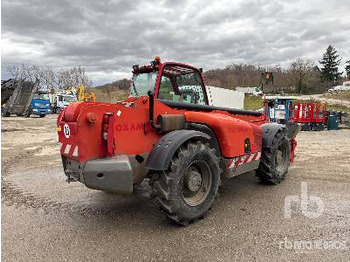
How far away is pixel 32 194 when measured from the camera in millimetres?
5457

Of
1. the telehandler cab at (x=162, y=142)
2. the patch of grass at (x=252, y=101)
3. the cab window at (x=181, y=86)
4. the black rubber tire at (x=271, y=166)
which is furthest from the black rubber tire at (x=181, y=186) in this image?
the patch of grass at (x=252, y=101)

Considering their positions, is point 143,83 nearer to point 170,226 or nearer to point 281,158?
point 170,226

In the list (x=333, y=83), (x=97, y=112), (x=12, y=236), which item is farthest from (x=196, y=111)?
(x=333, y=83)

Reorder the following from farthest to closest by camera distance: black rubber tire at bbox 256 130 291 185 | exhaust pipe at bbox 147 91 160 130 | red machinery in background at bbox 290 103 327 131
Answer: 1. red machinery in background at bbox 290 103 327 131
2. black rubber tire at bbox 256 130 291 185
3. exhaust pipe at bbox 147 91 160 130

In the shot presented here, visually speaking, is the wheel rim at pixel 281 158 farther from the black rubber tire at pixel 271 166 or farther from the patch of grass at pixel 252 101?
the patch of grass at pixel 252 101

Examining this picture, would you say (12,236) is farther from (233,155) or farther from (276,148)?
(276,148)

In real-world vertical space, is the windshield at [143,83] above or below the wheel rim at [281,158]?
above

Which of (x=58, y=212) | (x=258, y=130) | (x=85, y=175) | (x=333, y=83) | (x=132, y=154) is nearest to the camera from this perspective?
(x=85, y=175)

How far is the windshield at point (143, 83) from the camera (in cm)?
464

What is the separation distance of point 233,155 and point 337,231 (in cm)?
159

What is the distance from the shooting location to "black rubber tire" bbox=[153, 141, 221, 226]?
375cm

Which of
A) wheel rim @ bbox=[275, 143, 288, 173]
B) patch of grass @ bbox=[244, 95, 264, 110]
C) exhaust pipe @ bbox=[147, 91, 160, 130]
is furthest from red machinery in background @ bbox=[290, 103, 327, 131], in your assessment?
patch of grass @ bbox=[244, 95, 264, 110]
